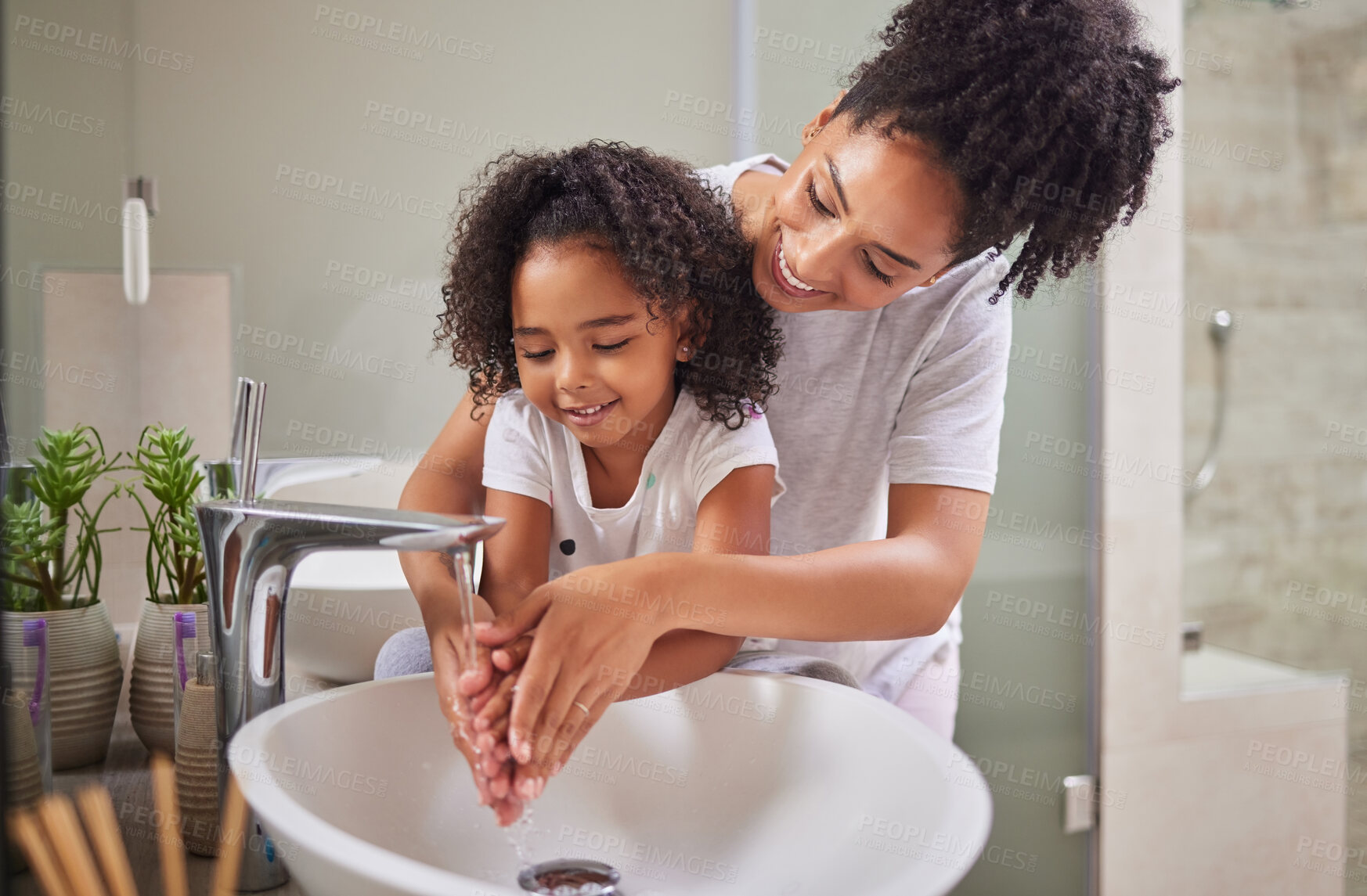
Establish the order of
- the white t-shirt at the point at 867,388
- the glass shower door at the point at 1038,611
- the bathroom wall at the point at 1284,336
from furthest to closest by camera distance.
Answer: the bathroom wall at the point at 1284,336, the glass shower door at the point at 1038,611, the white t-shirt at the point at 867,388

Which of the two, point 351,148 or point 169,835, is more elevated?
point 351,148

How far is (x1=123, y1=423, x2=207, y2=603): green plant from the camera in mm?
760

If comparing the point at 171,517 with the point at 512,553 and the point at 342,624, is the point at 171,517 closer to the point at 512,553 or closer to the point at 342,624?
the point at 342,624

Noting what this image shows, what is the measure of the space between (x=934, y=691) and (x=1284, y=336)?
1207mm

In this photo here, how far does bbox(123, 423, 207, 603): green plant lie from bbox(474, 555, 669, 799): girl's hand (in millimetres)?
248

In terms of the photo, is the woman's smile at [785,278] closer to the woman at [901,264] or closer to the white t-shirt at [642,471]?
the woman at [901,264]

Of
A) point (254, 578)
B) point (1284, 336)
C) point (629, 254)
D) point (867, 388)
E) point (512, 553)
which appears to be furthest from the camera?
point (1284, 336)

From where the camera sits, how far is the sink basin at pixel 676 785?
0.64 metres

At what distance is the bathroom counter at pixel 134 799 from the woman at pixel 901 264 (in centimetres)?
19

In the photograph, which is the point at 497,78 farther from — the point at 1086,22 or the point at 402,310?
the point at 1086,22

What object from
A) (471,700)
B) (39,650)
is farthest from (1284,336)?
(39,650)

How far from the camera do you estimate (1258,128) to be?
1.78m

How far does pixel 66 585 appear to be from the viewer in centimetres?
75

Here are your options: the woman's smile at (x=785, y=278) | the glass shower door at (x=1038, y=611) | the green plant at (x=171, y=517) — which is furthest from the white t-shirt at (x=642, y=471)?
the glass shower door at (x=1038, y=611)
